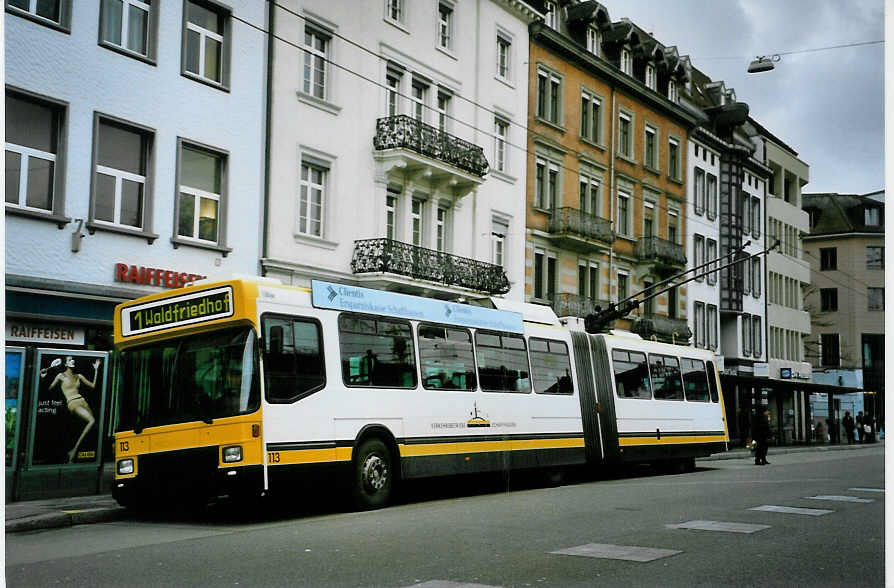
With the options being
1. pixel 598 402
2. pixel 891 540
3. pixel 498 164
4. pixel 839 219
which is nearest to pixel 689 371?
pixel 598 402

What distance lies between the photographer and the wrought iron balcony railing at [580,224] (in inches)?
1320

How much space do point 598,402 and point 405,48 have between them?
36.6 feet

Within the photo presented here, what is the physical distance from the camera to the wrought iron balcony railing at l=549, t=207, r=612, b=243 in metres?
33.5

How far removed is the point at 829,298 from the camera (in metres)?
18.0

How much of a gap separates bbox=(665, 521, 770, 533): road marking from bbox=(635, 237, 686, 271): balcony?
89.0ft

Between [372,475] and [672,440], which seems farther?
[672,440]

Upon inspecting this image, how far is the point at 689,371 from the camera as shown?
78.5 ft

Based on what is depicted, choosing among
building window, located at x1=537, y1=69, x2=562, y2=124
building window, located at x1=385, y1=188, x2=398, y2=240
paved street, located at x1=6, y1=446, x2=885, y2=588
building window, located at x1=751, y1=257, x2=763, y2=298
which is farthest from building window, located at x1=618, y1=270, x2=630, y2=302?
paved street, located at x1=6, y1=446, x2=885, y2=588

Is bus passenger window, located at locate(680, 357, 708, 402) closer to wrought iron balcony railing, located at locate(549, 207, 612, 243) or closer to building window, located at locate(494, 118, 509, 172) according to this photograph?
building window, located at locate(494, 118, 509, 172)

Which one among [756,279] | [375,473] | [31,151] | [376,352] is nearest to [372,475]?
[375,473]

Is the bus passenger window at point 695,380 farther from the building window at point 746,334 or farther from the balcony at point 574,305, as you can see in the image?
the building window at point 746,334

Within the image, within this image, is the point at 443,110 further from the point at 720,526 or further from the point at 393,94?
the point at 720,526

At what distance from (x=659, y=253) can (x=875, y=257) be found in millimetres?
31324

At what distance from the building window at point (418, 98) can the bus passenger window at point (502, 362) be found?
11.1 meters
